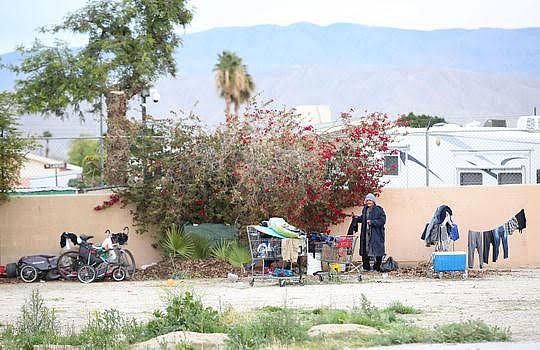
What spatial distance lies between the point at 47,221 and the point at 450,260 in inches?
342

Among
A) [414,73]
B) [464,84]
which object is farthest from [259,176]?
[414,73]

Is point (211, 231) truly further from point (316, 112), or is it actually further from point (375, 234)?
point (316, 112)

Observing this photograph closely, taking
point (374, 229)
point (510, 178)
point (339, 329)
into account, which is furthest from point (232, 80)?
point (339, 329)

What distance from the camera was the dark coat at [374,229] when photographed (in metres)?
19.9

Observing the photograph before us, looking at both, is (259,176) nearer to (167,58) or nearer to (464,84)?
(167,58)

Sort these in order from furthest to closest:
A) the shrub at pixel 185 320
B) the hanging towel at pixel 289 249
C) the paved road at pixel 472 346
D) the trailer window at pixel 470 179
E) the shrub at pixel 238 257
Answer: the trailer window at pixel 470 179 < the shrub at pixel 238 257 < the hanging towel at pixel 289 249 < the shrub at pixel 185 320 < the paved road at pixel 472 346

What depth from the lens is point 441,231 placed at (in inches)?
768

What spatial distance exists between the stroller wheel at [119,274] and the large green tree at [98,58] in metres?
16.2

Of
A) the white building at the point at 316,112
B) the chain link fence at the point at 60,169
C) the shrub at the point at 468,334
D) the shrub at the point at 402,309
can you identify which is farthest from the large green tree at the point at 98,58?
the shrub at the point at 468,334

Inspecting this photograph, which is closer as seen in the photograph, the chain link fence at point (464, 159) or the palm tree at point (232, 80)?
the chain link fence at point (464, 159)

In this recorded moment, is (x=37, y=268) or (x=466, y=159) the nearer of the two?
(x=37, y=268)

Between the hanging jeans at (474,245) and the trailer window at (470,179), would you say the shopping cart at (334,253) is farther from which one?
the trailer window at (470,179)

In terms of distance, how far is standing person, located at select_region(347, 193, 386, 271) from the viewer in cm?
1991

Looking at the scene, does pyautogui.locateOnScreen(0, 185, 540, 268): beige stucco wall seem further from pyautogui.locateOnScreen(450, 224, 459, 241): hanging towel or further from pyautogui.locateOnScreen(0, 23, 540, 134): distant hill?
pyautogui.locateOnScreen(0, 23, 540, 134): distant hill
